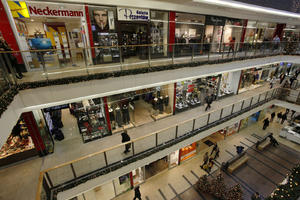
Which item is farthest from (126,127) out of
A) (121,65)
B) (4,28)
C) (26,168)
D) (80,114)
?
(4,28)

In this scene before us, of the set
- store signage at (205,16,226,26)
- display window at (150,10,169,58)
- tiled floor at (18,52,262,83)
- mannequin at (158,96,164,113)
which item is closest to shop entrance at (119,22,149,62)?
display window at (150,10,169,58)

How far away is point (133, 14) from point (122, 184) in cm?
919

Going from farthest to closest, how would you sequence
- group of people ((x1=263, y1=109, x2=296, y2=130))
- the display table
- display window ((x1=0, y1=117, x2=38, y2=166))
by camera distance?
group of people ((x1=263, y1=109, x2=296, y2=130))
the display table
display window ((x1=0, y1=117, x2=38, y2=166))

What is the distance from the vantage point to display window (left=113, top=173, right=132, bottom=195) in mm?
7650

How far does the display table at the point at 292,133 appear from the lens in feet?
38.7

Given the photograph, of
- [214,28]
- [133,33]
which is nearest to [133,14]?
[133,33]

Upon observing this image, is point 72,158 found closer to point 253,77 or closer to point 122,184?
point 122,184

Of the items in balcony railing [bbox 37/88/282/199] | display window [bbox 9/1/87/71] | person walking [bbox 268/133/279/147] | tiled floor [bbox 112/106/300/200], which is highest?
display window [bbox 9/1/87/71]

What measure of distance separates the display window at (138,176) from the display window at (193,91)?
435 cm

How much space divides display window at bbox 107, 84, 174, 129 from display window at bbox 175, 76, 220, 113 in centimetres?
79

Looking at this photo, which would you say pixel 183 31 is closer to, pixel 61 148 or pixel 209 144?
pixel 209 144

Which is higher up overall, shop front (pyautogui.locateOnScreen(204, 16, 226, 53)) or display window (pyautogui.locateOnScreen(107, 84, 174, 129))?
shop front (pyautogui.locateOnScreen(204, 16, 226, 53))

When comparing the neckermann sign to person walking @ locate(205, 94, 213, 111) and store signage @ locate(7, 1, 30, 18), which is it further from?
person walking @ locate(205, 94, 213, 111)

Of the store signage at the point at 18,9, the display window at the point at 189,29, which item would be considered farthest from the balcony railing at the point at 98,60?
the store signage at the point at 18,9
